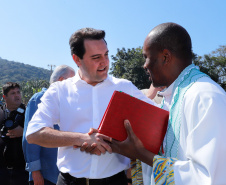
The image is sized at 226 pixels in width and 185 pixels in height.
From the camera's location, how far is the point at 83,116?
2.17 meters

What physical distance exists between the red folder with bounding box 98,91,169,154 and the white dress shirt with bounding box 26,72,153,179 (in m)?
0.50

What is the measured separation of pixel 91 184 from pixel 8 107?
311cm

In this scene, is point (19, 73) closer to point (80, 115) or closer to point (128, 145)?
point (80, 115)

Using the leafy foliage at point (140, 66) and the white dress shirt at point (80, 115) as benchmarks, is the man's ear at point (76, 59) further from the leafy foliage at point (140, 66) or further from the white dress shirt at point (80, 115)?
the leafy foliage at point (140, 66)

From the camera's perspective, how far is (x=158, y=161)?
149 centimetres

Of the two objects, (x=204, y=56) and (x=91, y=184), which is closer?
(x=91, y=184)

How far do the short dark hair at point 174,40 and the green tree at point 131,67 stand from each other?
28.9m

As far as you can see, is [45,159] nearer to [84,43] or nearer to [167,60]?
[84,43]

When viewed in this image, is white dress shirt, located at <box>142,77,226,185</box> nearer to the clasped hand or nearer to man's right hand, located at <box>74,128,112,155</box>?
the clasped hand

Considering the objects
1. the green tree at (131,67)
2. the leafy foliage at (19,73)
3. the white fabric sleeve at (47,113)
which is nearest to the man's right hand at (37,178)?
the white fabric sleeve at (47,113)

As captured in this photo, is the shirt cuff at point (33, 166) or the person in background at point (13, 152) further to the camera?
the person in background at point (13, 152)

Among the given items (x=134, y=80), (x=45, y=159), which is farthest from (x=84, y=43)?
(x=134, y=80)

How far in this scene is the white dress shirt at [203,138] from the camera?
1241mm

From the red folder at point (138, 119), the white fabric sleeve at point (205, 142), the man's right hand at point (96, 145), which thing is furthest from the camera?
the man's right hand at point (96, 145)
